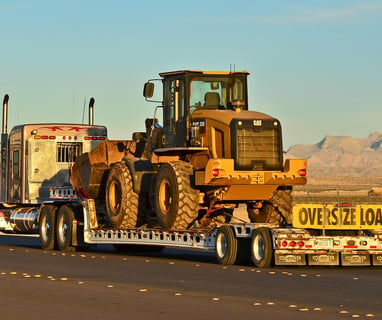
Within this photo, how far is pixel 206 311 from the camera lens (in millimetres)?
14164

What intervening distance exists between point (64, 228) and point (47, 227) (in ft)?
3.46

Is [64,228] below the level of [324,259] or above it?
above

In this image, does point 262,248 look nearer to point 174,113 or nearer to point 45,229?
point 174,113

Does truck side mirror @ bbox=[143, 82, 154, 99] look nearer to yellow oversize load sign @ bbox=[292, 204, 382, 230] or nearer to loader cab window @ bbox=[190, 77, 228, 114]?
loader cab window @ bbox=[190, 77, 228, 114]

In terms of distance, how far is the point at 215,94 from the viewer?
84.1 feet

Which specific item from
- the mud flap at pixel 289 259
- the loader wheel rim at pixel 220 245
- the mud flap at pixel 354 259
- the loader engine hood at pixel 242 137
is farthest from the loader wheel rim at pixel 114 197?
the mud flap at pixel 354 259

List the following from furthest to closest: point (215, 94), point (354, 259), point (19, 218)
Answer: point (19, 218)
point (215, 94)
point (354, 259)

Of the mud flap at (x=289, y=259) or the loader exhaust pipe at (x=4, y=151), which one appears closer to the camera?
the mud flap at (x=289, y=259)

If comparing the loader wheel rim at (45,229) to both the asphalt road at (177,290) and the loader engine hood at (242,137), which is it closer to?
the asphalt road at (177,290)

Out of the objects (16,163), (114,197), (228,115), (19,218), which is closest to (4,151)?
(16,163)

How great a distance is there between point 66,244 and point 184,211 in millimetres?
5435

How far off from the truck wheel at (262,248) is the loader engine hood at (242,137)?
97.1 inches

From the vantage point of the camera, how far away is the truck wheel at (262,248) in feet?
72.2

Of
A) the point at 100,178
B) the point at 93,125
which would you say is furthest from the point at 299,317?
the point at 93,125
